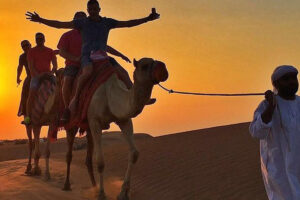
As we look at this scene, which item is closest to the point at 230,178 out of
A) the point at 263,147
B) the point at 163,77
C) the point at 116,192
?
the point at 116,192

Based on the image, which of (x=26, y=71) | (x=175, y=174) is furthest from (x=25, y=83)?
(x=175, y=174)

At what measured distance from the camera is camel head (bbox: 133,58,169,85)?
791 centimetres

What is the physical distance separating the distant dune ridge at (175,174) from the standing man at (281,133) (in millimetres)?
4577

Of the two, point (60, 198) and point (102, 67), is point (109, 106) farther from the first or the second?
point (60, 198)

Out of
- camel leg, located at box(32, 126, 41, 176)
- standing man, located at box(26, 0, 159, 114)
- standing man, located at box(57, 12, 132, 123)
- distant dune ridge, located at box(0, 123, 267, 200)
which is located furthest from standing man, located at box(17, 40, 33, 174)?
standing man, located at box(26, 0, 159, 114)

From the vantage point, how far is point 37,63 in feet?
46.7

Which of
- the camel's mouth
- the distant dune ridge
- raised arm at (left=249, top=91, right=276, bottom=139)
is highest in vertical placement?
the camel's mouth

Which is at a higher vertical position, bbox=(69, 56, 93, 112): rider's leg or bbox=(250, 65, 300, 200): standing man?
bbox=(69, 56, 93, 112): rider's leg

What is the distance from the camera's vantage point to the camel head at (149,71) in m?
7.91

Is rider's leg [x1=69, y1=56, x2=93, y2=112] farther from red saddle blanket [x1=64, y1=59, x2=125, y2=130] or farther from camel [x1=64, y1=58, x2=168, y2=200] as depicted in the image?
camel [x1=64, y1=58, x2=168, y2=200]

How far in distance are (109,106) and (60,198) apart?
2.22 metres

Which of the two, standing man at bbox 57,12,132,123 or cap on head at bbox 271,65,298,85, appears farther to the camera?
standing man at bbox 57,12,132,123

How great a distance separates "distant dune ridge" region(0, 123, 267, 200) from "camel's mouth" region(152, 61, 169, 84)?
11.5 feet

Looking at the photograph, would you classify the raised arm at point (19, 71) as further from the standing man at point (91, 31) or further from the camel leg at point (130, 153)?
the camel leg at point (130, 153)
